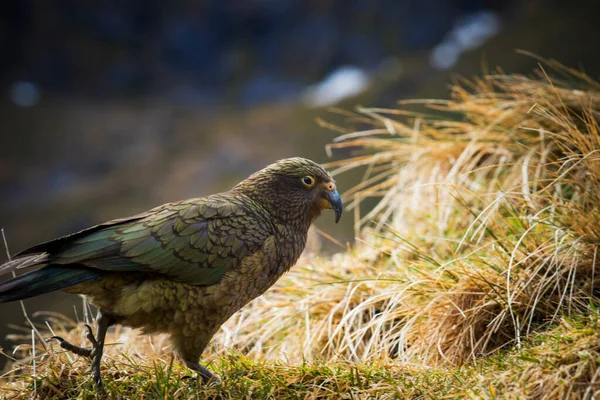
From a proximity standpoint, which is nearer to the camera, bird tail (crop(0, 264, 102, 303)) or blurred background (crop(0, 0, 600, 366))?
bird tail (crop(0, 264, 102, 303))

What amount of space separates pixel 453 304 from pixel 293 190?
41.4 inches

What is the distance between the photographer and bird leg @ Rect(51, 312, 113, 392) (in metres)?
2.39

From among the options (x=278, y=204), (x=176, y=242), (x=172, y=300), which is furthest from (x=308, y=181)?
(x=172, y=300)

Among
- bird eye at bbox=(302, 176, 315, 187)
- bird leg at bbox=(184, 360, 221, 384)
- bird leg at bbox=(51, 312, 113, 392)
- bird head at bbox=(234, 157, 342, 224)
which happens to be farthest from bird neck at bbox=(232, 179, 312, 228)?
bird leg at bbox=(51, 312, 113, 392)

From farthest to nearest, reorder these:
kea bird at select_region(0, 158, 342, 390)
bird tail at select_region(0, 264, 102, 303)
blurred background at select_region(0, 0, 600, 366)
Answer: blurred background at select_region(0, 0, 600, 366)
kea bird at select_region(0, 158, 342, 390)
bird tail at select_region(0, 264, 102, 303)

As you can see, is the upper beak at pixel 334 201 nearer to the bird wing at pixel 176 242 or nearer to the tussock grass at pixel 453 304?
the tussock grass at pixel 453 304

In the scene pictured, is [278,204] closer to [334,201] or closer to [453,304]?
[334,201]

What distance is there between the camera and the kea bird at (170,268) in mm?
2363

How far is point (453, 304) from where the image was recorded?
9.18ft

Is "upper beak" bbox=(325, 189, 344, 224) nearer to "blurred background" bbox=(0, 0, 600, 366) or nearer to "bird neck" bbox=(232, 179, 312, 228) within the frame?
"bird neck" bbox=(232, 179, 312, 228)

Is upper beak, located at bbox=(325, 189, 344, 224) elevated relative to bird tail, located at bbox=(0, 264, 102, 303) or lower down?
lower down

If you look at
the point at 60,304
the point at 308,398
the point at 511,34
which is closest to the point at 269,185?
the point at 308,398

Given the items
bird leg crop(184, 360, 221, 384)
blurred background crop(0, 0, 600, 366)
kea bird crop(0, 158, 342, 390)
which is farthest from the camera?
blurred background crop(0, 0, 600, 366)

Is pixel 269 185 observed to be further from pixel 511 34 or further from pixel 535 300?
pixel 511 34
